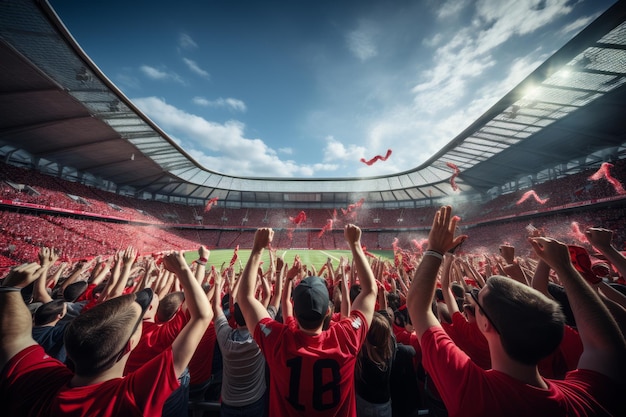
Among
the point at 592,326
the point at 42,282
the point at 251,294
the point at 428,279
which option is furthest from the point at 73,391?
the point at 42,282

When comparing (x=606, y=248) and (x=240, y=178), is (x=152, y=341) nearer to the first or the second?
(x=606, y=248)

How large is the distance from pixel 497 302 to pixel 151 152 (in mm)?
27818

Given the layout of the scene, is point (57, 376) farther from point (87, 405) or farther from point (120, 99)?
Answer: point (120, 99)

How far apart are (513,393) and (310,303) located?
129cm

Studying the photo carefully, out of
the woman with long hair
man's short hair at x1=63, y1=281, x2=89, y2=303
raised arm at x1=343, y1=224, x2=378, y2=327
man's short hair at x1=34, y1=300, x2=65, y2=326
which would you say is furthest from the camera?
man's short hair at x1=63, y1=281, x2=89, y2=303

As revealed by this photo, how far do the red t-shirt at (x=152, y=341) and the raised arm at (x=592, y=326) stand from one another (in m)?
3.69

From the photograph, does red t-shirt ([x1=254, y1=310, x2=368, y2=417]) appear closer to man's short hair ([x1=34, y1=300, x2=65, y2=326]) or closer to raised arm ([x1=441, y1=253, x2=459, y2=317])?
raised arm ([x1=441, y1=253, x2=459, y2=317])

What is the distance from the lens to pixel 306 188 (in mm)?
41500

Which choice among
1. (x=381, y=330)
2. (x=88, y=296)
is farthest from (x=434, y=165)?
(x=88, y=296)

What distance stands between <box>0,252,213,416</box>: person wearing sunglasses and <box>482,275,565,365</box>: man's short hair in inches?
80.8

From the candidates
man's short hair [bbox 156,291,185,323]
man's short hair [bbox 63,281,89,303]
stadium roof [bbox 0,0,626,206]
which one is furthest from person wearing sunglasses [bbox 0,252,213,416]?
stadium roof [bbox 0,0,626,206]

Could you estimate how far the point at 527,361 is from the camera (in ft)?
4.13

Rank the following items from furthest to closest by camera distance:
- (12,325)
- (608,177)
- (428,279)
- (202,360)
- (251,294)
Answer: (608,177) → (202,360) → (251,294) → (428,279) → (12,325)

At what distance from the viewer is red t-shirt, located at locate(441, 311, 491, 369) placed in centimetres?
254
